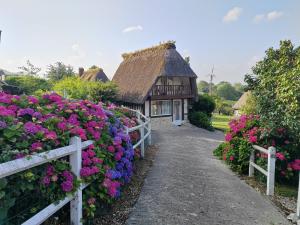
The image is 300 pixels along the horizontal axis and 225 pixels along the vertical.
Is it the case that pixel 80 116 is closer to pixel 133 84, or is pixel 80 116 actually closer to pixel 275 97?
pixel 275 97

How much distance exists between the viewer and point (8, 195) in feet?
7.54

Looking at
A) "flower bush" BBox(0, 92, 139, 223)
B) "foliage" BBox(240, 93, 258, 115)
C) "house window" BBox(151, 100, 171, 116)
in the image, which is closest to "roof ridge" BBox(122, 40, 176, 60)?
"house window" BBox(151, 100, 171, 116)

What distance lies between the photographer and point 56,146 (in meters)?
3.03

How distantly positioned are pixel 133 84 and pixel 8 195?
20288 millimetres

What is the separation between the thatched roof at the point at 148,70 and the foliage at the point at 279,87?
43.4 feet

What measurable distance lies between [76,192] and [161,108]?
62.9 ft

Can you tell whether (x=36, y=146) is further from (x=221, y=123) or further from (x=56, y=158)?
(x=221, y=123)

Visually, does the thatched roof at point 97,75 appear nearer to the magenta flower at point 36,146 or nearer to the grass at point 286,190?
the grass at point 286,190

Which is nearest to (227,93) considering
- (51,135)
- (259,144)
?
(259,144)

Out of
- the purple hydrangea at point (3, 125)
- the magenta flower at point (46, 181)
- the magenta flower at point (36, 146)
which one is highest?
the purple hydrangea at point (3, 125)

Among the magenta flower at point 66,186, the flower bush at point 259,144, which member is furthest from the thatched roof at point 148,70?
the magenta flower at point 66,186

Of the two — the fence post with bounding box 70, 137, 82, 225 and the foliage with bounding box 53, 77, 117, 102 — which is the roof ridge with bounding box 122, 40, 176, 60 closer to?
the foliage with bounding box 53, 77, 117, 102

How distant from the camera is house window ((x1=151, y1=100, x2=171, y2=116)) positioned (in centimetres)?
2168

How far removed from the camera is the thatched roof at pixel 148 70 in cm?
2050
